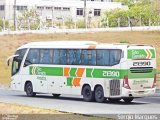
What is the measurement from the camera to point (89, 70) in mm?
30734

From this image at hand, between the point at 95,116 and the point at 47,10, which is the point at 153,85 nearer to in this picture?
the point at 95,116

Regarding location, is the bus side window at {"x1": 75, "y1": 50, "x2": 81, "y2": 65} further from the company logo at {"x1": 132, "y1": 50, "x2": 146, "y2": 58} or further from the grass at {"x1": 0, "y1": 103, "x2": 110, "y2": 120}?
the grass at {"x1": 0, "y1": 103, "x2": 110, "y2": 120}

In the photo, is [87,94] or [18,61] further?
[18,61]

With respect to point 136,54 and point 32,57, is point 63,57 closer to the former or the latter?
point 32,57

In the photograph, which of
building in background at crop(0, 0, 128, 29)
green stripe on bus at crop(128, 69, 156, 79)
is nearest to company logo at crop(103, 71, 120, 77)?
green stripe on bus at crop(128, 69, 156, 79)

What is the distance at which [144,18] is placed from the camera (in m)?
111

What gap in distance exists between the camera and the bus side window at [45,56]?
33647 mm

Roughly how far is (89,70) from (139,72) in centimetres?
282

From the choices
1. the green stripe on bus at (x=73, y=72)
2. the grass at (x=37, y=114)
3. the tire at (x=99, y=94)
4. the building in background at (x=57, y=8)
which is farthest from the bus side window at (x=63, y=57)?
the building in background at (x=57, y=8)

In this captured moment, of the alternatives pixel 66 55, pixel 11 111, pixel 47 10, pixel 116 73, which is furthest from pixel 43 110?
pixel 47 10

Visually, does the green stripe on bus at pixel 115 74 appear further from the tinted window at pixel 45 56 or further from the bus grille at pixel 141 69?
the tinted window at pixel 45 56

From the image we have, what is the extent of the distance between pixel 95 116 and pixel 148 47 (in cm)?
942

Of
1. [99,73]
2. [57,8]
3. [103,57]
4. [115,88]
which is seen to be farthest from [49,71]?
[57,8]

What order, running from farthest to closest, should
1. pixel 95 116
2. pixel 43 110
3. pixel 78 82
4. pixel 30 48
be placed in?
1. pixel 30 48
2. pixel 78 82
3. pixel 43 110
4. pixel 95 116
